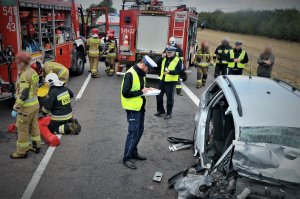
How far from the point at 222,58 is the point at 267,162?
7687 mm

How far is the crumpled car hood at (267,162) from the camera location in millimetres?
3203

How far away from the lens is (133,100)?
5004 millimetres

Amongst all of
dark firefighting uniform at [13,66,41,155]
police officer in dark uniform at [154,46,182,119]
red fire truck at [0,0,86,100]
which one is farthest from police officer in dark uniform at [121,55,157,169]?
red fire truck at [0,0,86,100]

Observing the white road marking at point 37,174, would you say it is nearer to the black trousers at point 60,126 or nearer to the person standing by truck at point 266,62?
the black trousers at point 60,126

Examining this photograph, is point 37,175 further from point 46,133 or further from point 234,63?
point 234,63

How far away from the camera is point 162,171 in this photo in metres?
5.20

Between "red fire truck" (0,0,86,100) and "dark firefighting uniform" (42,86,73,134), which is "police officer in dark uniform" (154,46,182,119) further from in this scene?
"red fire truck" (0,0,86,100)

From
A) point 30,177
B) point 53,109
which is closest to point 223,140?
point 30,177

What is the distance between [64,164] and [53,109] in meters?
1.40

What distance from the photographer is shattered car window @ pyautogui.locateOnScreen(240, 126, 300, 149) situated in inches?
138

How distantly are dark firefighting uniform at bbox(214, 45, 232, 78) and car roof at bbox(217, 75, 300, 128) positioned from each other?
5.43m

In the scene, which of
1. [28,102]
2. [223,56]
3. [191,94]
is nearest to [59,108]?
[28,102]

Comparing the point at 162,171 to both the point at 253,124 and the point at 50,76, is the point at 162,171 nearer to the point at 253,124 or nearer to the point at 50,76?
the point at 253,124

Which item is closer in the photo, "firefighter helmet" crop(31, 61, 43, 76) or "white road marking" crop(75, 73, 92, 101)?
"firefighter helmet" crop(31, 61, 43, 76)
